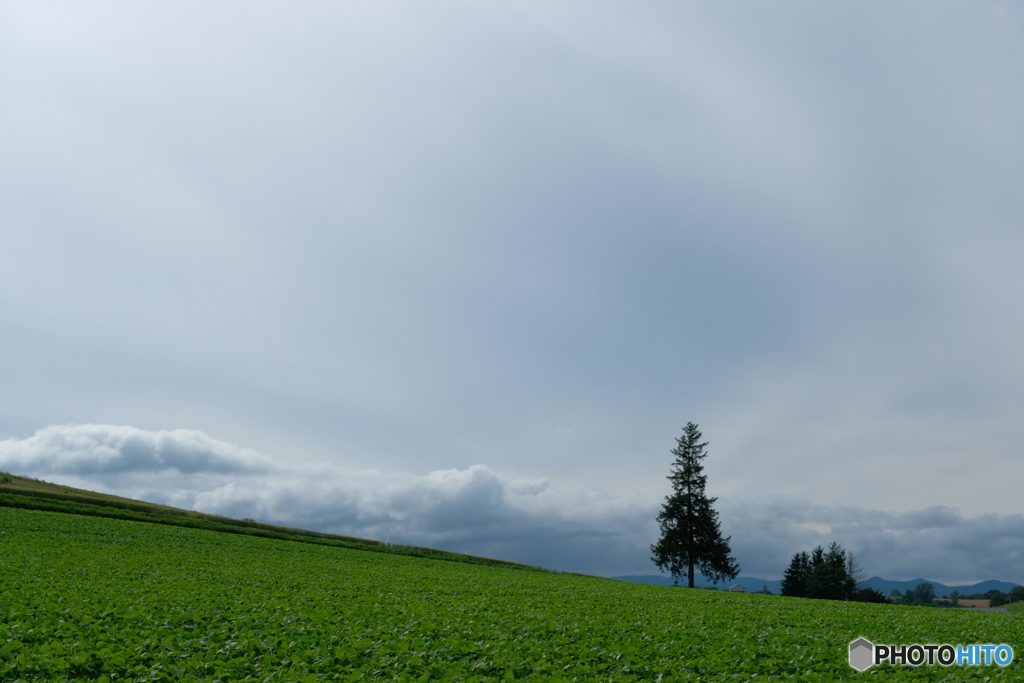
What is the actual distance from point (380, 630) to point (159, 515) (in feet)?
140

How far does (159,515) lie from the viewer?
1925 inches

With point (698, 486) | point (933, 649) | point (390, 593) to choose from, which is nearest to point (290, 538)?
point (390, 593)

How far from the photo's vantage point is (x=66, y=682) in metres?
10.4

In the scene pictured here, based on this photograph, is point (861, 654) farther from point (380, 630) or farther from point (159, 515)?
point (159, 515)

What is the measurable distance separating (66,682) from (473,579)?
23667mm

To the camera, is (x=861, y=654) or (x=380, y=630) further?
(x=861, y=654)

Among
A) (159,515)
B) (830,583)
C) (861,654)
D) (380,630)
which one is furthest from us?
(830,583)

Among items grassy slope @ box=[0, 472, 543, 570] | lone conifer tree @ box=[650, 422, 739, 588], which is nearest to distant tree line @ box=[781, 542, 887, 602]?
lone conifer tree @ box=[650, 422, 739, 588]

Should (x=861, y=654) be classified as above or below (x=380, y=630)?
above

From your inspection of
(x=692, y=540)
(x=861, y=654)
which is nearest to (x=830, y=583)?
(x=692, y=540)

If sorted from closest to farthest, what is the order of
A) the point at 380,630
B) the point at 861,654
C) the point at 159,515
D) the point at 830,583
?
the point at 380,630 < the point at 861,654 < the point at 159,515 < the point at 830,583

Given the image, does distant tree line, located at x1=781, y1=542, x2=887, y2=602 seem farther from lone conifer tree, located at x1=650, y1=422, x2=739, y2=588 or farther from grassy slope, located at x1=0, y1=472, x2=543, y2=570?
grassy slope, located at x1=0, y1=472, x2=543, y2=570

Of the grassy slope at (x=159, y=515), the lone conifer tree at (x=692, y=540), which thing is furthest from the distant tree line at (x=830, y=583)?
the grassy slope at (x=159, y=515)

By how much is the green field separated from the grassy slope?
1984 cm
